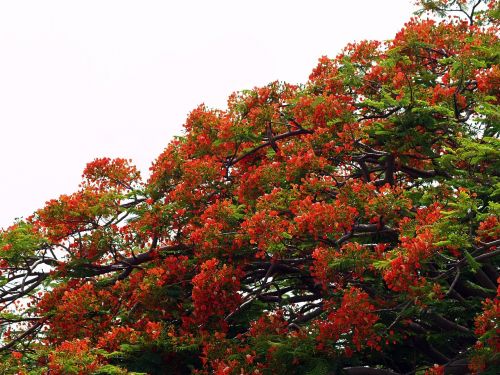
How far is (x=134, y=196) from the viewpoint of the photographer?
11297 millimetres

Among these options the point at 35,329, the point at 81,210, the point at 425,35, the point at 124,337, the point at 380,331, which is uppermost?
the point at 425,35

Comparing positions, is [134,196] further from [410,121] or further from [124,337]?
[410,121]

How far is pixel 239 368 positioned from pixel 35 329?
12.9ft

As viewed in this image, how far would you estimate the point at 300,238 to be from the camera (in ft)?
29.5

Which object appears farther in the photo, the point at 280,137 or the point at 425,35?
the point at 425,35

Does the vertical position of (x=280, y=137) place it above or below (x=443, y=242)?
above

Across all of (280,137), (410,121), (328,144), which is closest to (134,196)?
(280,137)

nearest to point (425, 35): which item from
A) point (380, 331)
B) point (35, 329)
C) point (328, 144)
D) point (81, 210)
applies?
point (328, 144)

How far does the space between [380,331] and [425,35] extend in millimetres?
4922

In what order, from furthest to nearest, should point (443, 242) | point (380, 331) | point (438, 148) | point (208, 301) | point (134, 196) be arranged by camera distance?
point (134, 196), point (438, 148), point (208, 301), point (380, 331), point (443, 242)

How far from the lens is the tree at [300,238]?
27.5ft

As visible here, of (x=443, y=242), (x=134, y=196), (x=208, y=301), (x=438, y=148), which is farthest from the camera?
(x=134, y=196)

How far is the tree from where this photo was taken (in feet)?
27.5

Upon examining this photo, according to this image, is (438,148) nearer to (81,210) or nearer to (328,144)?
(328,144)
